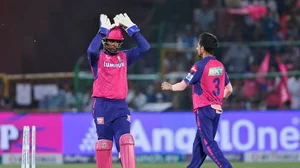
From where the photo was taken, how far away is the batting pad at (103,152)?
11.6 meters

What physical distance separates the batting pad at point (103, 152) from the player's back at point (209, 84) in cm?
140

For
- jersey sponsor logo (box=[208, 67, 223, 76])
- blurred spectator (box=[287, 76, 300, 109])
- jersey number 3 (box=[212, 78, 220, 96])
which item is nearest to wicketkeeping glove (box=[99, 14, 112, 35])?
jersey sponsor logo (box=[208, 67, 223, 76])

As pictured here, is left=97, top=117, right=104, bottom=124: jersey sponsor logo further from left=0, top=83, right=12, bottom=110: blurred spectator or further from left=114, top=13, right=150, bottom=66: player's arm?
left=0, top=83, right=12, bottom=110: blurred spectator

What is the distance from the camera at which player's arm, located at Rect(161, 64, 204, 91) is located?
A: 11906 mm

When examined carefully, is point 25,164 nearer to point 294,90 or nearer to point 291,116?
point 291,116

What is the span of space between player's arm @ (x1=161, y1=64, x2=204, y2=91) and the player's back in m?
0.06

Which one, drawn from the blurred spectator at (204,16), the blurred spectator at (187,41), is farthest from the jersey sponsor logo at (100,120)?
the blurred spectator at (204,16)

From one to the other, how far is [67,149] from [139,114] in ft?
5.52

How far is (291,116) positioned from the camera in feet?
60.9

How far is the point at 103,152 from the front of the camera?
1162cm

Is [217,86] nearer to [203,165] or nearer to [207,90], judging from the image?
[207,90]

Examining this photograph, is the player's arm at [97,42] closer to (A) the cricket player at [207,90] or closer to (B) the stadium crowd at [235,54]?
(A) the cricket player at [207,90]

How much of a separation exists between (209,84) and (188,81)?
12.8 inches

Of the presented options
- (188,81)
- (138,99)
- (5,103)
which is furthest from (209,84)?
(5,103)
